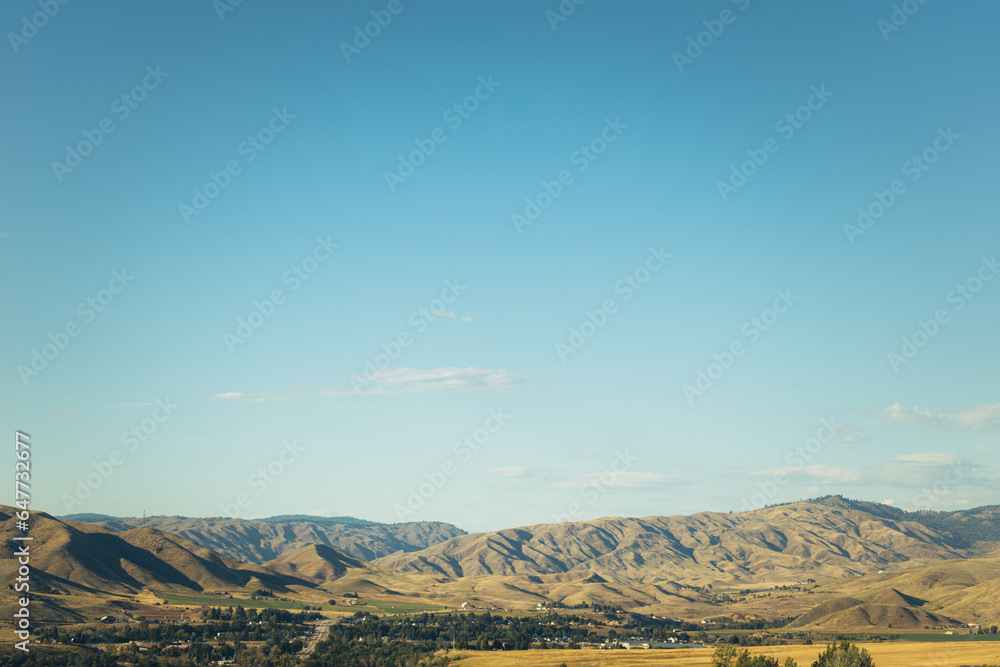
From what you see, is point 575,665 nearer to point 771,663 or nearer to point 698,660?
point 698,660

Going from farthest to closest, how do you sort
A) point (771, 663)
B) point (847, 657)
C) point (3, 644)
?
point (3, 644)
point (771, 663)
point (847, 657)

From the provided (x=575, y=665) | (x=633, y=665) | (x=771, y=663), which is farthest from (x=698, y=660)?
(x=771, y=663)

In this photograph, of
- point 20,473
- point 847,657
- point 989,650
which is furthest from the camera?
point 989,650

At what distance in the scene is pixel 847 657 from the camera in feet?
445

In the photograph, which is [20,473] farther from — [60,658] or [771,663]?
[771,663]

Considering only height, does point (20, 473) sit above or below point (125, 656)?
above

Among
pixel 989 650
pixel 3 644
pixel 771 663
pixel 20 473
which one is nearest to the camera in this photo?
pixel 20 473

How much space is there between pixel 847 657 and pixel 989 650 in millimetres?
89119

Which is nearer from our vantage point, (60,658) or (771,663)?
(771,663)

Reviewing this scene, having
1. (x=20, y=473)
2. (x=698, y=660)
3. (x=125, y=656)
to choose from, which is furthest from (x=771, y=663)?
(x=125, y=656)

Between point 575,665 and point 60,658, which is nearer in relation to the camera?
point 60,658

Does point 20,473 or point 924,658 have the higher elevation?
point 20,473

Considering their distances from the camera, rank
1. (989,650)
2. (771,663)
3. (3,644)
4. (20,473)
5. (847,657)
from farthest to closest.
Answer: (989,650) < (3,644) < (771,663) < (847,657) < (20,473)

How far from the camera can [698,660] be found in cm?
19600
